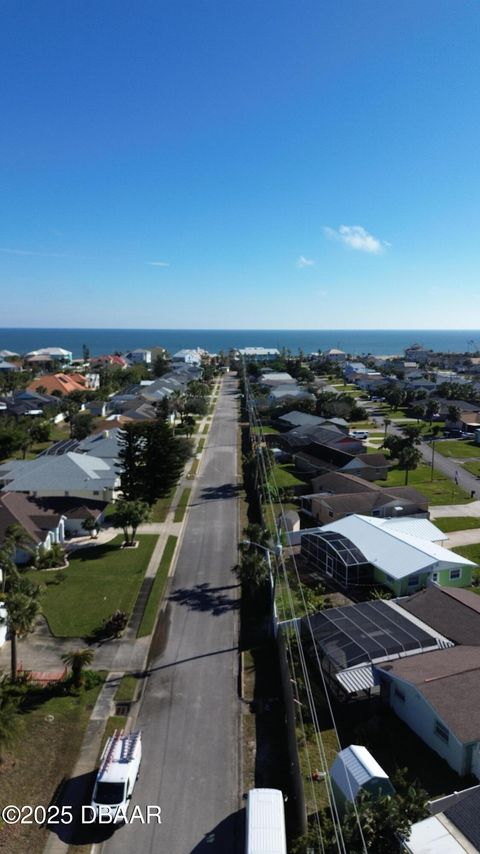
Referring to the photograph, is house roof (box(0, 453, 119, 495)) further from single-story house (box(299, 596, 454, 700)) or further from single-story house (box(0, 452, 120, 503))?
single-story house (box(299, 596, 454, 700))

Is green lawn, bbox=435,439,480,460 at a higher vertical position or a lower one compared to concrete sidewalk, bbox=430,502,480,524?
higher

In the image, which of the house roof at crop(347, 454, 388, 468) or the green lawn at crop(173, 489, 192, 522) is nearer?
the green lawn at crop(173, 489, 192, 522)

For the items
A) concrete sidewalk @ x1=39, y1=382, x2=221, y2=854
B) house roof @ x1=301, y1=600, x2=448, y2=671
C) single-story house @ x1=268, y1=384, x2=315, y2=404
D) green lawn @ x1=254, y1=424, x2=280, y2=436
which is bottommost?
concrete sidewalk @ x1=39, y1=382, x2=221, y2=854

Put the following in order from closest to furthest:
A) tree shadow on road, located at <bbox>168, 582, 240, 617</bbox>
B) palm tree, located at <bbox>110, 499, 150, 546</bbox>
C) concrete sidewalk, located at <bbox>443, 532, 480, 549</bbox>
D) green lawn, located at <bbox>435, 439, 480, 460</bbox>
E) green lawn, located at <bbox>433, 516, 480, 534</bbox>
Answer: tree shadow on road, located at <bbox>168, 582, 240, 617</bbox> → palm tree, located at <bbox>110, 499, 150, 546</bbox> → concrete sidewalk, located at <bbox>443, 532, 480, 549</bbox> → green lawn, located at <bbox>433, 516, 480, 534</bbox> → green lawn, located at <bbox>435, 439, 480, 460</bbox>

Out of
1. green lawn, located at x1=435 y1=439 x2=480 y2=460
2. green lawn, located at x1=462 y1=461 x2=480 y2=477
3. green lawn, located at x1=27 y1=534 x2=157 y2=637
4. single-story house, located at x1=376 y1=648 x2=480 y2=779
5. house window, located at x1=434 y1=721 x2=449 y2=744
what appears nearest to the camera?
single-story house, located at x1=376 y1=648 x2=480 y2=779

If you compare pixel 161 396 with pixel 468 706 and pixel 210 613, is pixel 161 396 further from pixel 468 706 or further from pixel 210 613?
pixel 468 706

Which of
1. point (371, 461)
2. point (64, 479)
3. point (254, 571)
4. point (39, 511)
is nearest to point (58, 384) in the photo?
point (64, 479)

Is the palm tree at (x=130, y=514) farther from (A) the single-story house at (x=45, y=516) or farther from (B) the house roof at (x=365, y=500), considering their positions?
(B) the house roof at (x=365, y=500)

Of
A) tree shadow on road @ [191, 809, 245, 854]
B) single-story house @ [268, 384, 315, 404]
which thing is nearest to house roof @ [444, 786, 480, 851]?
tree shadow on road @ [191, 809, 245, 854]
